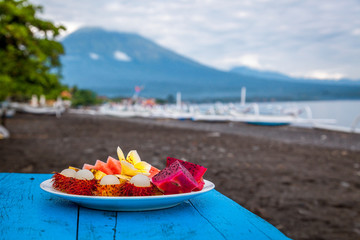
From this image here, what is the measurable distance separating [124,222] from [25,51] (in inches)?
319

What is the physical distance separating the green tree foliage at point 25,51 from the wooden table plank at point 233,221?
24.2 ft

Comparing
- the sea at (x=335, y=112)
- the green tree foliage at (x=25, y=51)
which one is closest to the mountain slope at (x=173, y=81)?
the sea at (x=335, y=112)

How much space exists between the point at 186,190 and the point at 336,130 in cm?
1622

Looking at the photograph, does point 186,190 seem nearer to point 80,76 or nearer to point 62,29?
point 62,29

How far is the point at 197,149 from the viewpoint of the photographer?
7.76m

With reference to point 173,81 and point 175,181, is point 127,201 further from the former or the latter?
point 173,81

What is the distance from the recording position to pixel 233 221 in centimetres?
90

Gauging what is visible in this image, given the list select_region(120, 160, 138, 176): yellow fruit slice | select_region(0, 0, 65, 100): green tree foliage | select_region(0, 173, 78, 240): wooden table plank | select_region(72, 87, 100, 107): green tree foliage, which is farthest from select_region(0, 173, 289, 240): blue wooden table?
select_region(72, 87, 100, 107): green tree foliage

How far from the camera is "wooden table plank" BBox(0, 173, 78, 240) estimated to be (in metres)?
0.77

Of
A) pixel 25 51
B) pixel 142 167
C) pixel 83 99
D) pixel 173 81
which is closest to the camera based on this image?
pixel 142 167

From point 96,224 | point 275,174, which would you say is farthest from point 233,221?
point 275,174

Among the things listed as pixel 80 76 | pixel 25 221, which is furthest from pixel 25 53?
pixel 80 76

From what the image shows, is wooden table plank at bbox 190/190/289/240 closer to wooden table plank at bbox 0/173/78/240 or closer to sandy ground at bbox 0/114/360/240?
wooden table plank at bbox 0/173/78/240

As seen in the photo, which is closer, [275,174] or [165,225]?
[165,225]
